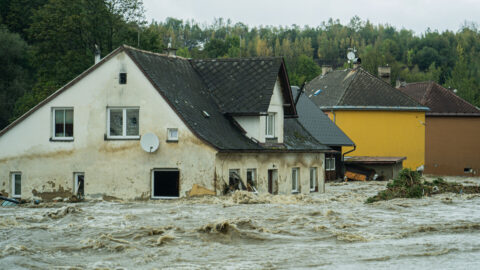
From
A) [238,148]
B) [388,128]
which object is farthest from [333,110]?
[238,148]

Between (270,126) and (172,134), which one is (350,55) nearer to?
(270,126)

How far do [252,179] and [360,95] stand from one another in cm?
3197

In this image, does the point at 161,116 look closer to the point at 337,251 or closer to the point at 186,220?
the point at 186,220

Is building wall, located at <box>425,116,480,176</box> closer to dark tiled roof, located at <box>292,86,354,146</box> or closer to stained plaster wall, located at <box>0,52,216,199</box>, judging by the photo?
A: dark tiled roof, located at <box>292,86,354,146</box>

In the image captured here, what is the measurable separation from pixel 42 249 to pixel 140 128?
1221 centimetres

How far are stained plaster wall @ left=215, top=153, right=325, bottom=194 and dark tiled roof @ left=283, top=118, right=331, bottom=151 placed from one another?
0.38m

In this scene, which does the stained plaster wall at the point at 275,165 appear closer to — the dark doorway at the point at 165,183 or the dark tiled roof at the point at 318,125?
the dark doorway at the point at 165,183

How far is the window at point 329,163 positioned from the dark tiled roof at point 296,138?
1331 centimetres

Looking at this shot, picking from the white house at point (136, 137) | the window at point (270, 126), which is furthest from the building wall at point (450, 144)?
the white house at point (136, 137)

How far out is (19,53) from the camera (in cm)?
7600

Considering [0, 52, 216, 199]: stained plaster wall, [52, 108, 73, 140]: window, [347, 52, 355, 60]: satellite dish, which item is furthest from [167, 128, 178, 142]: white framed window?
[347, 52, 355, 60]: satellite dish

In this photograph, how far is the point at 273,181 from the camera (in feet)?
116

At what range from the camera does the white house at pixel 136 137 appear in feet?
103

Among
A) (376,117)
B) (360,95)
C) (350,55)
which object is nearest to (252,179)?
(376,117)
